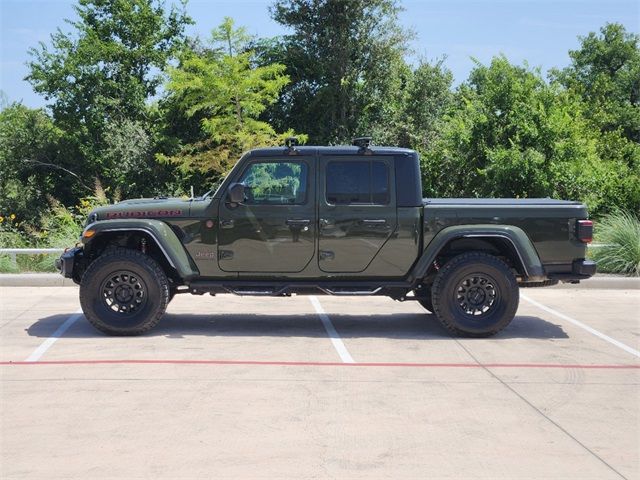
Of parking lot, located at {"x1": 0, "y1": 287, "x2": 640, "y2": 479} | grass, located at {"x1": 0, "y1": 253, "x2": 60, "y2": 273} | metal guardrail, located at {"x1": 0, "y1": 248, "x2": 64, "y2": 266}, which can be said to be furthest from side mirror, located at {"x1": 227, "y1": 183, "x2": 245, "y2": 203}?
grass, located at {"x1": 0, "y1": 253, "x2": 60, "y2": 273}

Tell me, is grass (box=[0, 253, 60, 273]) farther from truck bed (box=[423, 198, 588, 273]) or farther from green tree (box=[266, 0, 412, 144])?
green tree (box=[266, 0, 412, 144])

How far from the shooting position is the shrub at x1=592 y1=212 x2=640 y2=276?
528 inches

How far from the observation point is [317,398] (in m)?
6.40

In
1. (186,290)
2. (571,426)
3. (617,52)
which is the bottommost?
(571,426)

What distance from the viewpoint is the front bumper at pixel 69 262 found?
28.4 feet

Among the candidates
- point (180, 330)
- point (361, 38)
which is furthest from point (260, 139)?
point (180, 330)

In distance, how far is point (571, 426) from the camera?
18.9 ft

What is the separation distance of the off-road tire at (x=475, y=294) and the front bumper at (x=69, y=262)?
12.8 ft

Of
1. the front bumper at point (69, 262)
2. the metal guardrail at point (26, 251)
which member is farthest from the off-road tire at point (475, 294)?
the metal guardrail at point (26, 251)

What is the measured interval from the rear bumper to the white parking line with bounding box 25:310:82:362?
533 centimetres

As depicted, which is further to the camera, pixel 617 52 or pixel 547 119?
pixel 617 52

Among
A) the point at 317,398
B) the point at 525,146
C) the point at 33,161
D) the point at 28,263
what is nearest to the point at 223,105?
the point at 33,161

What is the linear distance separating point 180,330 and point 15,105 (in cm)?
3093

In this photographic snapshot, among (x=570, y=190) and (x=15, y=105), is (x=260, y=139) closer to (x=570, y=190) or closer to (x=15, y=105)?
(x=570, y=190)
